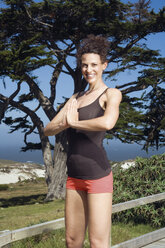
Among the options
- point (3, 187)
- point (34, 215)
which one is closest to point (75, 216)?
point (34, 215)

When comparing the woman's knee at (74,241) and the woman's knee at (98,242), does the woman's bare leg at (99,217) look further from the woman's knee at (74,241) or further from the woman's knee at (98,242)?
the woman's knee at (74,241)

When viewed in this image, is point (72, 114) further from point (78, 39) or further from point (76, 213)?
point (78, 39)

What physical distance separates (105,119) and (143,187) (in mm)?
4222

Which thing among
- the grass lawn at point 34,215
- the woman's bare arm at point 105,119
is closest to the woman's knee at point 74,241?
the woman's bare arm at point 105,119

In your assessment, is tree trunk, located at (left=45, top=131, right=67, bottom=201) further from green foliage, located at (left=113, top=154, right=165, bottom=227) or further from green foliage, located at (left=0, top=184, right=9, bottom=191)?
green foliage, located at (left=113, top=154, right=165, bottom=227)

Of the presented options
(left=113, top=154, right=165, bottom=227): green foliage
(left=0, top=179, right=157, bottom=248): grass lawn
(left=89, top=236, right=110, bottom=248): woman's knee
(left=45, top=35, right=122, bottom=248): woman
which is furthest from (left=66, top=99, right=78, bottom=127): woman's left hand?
(left=113, top=154, right=165, bottom=227): green foliage

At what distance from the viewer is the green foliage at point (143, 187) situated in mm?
5840

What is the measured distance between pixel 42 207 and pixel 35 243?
29.1ft

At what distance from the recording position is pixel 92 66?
7.69 feet

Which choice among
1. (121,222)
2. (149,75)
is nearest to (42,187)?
(149,75)

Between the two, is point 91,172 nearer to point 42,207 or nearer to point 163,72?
point 42,207

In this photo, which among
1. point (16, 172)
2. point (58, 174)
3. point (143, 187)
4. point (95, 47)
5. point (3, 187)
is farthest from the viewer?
point (16, 172)

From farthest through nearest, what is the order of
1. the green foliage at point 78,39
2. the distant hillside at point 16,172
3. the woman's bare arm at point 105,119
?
1. the distant hillside at point 16,172
2. the green foliage at point 78,39
3. the woman's bare arm at point 105,119

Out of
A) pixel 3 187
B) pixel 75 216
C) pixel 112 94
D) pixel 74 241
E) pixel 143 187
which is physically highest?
pixel 112 94
